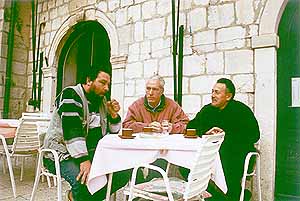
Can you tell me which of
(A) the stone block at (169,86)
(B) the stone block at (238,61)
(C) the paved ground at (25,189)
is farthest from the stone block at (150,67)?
(C) the paved ground at (25,189)

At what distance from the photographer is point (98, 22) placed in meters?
5.18

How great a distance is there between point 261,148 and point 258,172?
15.0 inches

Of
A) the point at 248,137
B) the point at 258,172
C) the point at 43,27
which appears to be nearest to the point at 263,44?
the point at 248,137

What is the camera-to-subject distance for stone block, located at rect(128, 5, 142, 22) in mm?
4576

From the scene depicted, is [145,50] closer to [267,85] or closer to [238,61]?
[238,61]

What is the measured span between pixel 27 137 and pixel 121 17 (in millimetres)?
2329

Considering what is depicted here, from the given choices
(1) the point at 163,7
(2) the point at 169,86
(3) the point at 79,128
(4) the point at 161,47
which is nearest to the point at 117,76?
(4) the point at 161,47

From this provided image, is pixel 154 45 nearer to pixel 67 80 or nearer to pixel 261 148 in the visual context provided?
pixel 261 148

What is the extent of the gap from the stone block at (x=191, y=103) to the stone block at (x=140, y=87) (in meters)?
0.69

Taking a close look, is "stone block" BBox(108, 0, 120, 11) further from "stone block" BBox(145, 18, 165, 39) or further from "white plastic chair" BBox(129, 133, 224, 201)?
"white plastic chair" BBox(129, 133, 224, 201)

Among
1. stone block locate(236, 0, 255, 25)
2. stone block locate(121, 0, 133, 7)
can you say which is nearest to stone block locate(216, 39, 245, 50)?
stone block locate(236, 0, 255, 25)

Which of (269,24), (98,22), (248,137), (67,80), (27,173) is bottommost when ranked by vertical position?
(27,173)

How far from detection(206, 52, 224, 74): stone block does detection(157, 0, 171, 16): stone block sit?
0.93 meters

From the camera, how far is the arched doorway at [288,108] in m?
3.43
